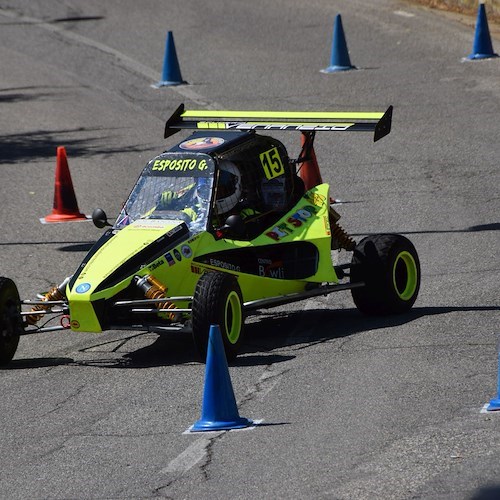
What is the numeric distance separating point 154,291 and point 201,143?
6.03 ft

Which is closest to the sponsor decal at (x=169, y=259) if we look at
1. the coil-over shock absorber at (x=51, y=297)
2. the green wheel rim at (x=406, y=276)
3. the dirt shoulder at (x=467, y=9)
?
the coil-over shock absorber at (x=51, y=297)

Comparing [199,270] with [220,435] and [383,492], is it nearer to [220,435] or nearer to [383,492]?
[220,435]

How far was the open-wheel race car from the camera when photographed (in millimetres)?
10164

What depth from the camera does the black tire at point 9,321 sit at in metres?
10.5

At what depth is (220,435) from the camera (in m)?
8.26

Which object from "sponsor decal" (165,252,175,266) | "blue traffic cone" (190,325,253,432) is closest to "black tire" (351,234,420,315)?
"sponsor decal" (165,252,175,266)

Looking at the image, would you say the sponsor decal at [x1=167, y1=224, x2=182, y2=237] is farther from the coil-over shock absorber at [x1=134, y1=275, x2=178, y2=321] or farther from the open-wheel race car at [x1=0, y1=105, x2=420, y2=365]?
the coil-over shock absorber at [x1=134, y1=275, x2=178, y2=321]

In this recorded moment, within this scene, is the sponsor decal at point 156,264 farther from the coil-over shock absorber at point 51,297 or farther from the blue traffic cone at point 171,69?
the blue traffic cone at point 171,69

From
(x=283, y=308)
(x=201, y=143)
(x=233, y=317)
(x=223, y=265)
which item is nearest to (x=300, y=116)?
(x=201, y=143)

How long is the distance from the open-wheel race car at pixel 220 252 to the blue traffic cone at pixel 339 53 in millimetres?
10156

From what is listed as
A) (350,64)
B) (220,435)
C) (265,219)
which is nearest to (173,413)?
(220,435)

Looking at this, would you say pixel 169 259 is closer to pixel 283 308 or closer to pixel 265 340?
pixel 265 340

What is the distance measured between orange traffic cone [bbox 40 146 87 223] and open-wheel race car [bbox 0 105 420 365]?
3.34 m

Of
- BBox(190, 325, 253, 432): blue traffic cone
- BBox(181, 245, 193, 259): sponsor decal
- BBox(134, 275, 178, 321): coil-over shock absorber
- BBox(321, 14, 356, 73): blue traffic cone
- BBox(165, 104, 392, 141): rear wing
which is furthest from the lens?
BBox(321, 14, 356, 73): blue traffic cone
